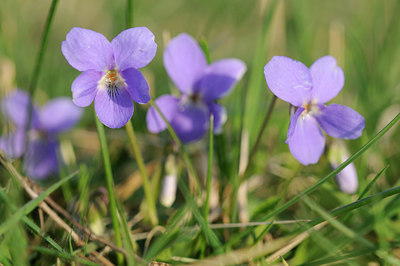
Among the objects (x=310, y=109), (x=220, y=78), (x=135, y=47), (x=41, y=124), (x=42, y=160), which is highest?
(x=135, y=47)

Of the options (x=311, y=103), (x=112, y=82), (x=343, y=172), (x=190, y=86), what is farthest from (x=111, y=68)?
(x=343, y=172)

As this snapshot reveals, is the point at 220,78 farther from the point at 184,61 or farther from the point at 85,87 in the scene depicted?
the point at 85,87

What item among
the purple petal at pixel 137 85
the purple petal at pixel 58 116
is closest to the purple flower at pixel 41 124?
the purple petal at pixel 58 116

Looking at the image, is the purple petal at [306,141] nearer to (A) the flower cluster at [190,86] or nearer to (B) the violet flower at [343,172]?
(A) the flower cluster at [190,86]

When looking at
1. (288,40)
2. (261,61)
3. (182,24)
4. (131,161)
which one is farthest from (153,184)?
(182,24)

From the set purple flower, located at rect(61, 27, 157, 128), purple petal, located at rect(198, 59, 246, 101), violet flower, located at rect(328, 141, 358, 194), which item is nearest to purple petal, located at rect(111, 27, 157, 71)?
purple flower, located at rect(61, 27, 157, 128)

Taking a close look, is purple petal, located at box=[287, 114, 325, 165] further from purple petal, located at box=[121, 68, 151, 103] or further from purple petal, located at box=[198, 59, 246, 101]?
purple petal, located at box=[121, 68, 151, 103]

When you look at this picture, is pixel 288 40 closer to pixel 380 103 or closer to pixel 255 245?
pixel 380 103
